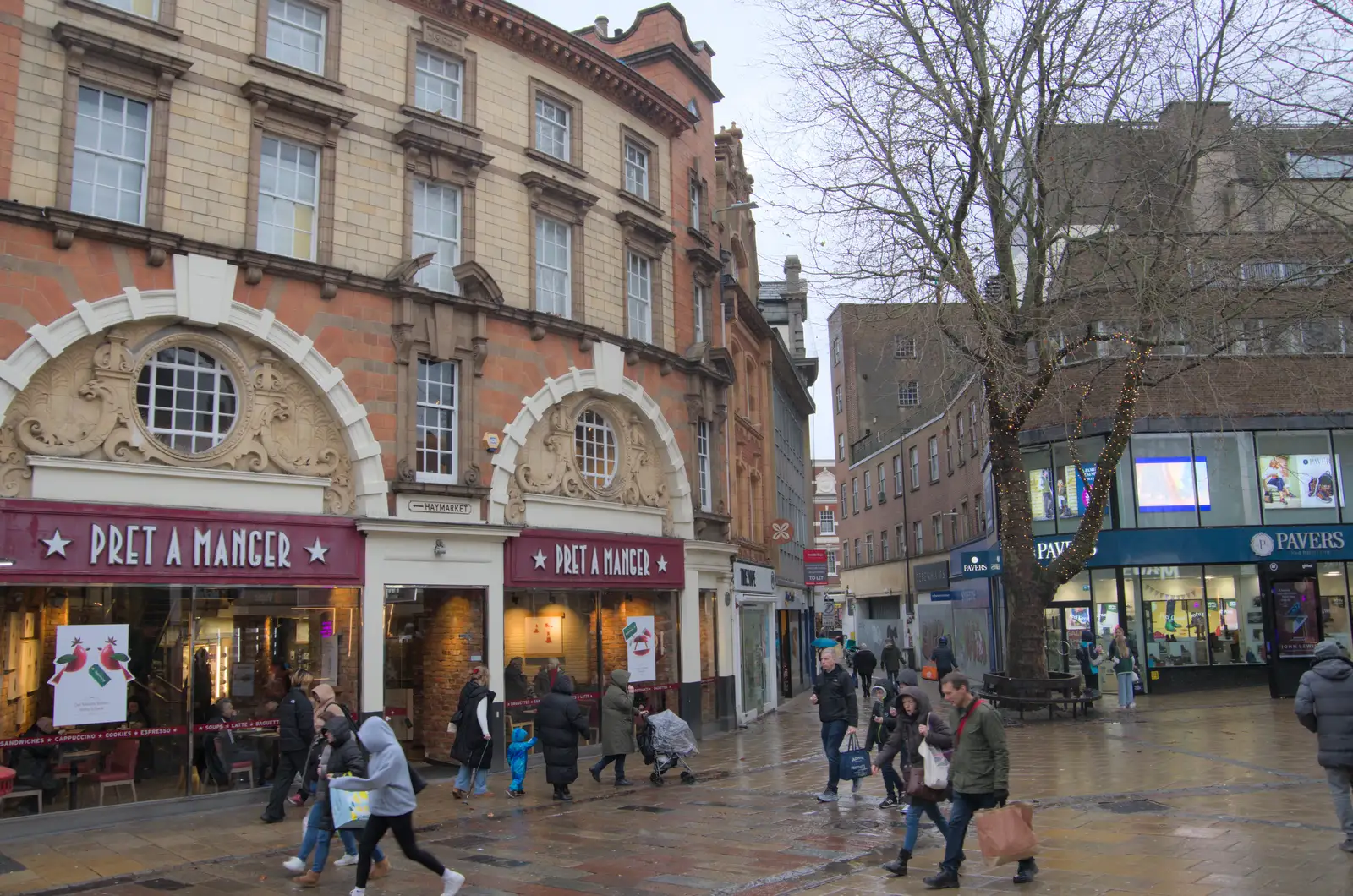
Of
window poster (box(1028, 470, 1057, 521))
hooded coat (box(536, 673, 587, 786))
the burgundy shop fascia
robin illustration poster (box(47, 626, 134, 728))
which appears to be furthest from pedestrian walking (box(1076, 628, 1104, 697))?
robin illustration poster (box(47, 626, 134, 728))

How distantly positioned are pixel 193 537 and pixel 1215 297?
17147 mm

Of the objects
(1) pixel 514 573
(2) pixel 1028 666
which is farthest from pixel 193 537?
(2) pixel 1028 666

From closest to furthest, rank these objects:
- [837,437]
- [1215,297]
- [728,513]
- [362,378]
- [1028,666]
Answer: [362,378] → [1215,297] → [1028,666] → [728,513] → [837,437]

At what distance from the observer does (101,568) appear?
12.7 m

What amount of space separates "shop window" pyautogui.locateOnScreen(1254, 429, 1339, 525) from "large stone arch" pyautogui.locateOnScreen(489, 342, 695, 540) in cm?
1613

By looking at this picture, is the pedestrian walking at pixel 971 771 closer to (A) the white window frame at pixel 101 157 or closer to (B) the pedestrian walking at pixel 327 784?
(B) the pedestrian walking at pixel 327 784

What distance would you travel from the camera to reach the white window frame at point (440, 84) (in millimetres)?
17422

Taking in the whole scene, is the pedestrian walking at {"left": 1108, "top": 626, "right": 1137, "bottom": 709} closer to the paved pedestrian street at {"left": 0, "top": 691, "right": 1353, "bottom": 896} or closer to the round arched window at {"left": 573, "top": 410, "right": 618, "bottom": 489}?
the paved pedestrian street at {"left": 0, "top": 691, "right": 1353, "bottom": 896}

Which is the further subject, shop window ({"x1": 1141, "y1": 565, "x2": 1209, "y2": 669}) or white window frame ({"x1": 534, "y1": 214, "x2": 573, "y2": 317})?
shop window ({"x1": 1141, "y1": 565, "x2": 1209, "y2": 669})

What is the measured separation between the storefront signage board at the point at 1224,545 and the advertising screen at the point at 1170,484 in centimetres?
72

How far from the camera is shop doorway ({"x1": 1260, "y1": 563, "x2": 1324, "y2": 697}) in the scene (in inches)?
955

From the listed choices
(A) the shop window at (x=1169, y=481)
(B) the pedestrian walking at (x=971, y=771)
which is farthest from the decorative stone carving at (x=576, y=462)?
(A) the shop window at (x=1169, y=481)

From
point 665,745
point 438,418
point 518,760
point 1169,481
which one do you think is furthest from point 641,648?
point 1169,481

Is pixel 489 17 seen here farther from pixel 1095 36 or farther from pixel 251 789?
pixel 251 789
